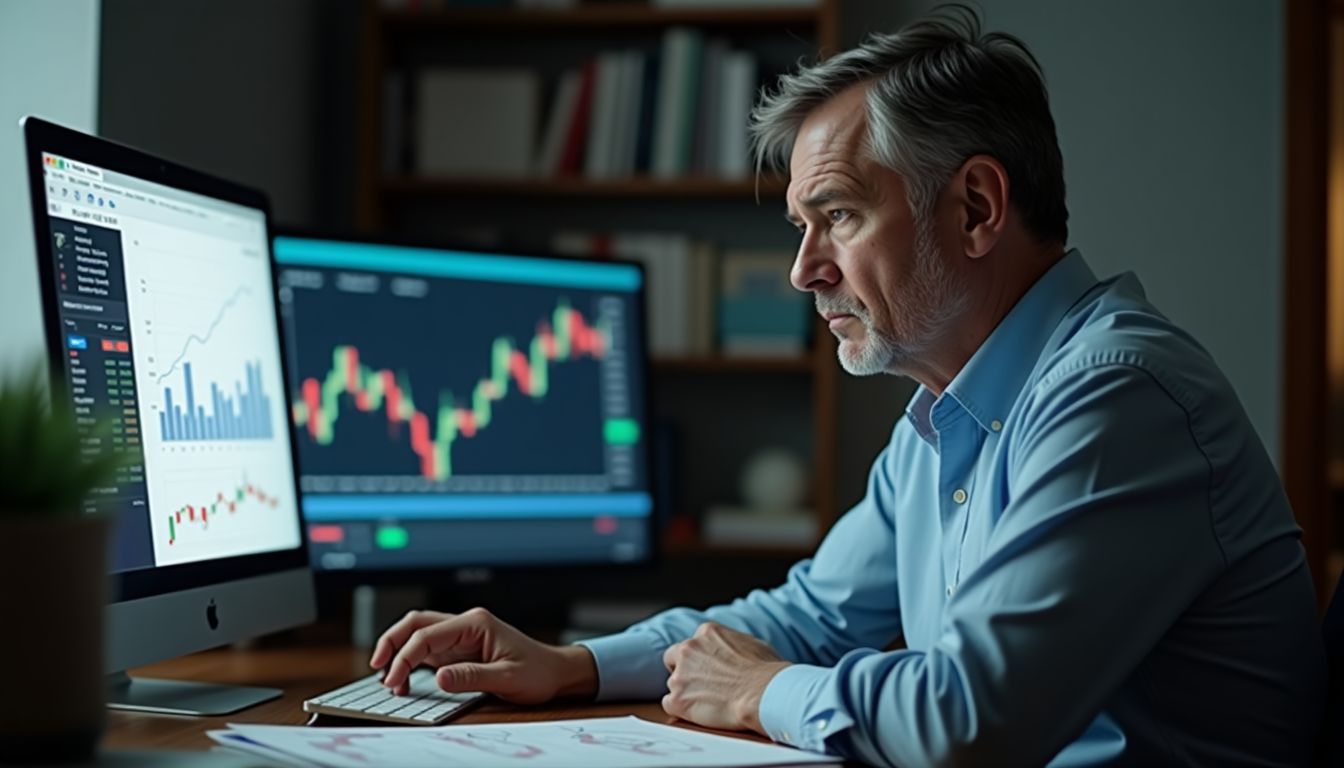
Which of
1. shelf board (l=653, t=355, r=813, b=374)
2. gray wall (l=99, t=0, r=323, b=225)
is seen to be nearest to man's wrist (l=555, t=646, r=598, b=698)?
gray wall (l=99, t=0, r=323, b=225)

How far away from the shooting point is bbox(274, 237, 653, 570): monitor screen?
185cm

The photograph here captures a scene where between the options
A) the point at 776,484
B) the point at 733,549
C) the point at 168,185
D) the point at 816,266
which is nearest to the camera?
the point at 168,185

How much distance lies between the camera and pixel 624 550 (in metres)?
2.03

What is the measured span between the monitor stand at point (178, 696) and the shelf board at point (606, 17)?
5.86 feet

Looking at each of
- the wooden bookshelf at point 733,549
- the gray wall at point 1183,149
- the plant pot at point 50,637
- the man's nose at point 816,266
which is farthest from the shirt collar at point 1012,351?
the gray wall at point 1183,149

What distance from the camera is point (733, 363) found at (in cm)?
280

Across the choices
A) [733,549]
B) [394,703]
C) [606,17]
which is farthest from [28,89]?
[733,549]

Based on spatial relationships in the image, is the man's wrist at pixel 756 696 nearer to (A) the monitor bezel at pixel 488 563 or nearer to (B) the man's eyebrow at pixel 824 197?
(B) the man's eyebrow at pixel 824 197

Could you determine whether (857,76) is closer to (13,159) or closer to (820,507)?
(13,159)

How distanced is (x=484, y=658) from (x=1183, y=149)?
2.18 m

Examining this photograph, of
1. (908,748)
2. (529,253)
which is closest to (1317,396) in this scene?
(529,253)

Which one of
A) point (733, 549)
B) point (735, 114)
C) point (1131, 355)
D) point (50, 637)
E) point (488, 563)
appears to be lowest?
point (733, 549)

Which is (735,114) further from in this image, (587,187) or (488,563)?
(488,563)

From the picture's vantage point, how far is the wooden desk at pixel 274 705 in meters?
1.16
